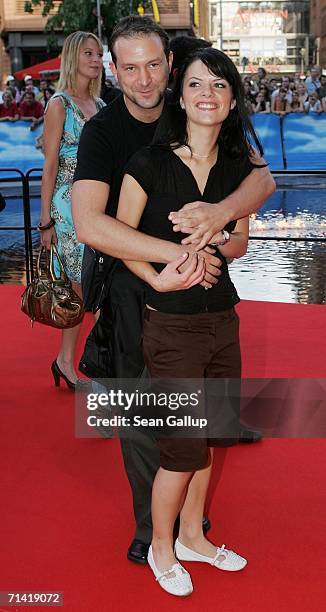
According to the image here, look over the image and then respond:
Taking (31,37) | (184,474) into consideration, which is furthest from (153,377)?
(31,37)

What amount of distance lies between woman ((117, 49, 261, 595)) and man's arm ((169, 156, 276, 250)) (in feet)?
0.17

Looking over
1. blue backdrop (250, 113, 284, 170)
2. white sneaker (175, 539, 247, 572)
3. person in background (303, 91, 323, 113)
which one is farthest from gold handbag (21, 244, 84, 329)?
person in background (303, 91, 323, 113)

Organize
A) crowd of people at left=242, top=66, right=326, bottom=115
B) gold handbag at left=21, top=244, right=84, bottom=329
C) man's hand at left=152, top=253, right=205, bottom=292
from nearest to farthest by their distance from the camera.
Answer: man's hand at left=152, top=253, right=205, bottom=292
gold handbag at left=21, top=244, right=84, bottom=329
crowd of people at left=242, top=66, right=326, bottom=115

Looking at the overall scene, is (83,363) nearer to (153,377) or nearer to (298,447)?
(153,377)

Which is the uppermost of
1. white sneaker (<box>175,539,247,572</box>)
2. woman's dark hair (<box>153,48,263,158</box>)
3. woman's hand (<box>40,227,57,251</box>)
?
woman's dark hair (<box>153,48,263,158</box>)

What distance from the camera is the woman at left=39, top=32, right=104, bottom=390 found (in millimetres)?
4570

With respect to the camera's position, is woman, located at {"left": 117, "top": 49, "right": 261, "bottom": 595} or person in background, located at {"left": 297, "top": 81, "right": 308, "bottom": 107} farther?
person in background, located at {"left": 297, "top": 81, "right": 308, "bottom": 107}

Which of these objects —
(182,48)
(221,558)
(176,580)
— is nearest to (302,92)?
(182,48)

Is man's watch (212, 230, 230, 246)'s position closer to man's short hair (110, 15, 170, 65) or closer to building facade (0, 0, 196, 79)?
man's short hair (110, 15, 170, 65)

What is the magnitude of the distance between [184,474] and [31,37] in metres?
44.9

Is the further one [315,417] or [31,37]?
[31,37]

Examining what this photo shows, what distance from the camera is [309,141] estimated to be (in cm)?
1645

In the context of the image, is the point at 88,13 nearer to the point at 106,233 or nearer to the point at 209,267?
the point at 106,233

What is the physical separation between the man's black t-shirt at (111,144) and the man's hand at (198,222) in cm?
37
